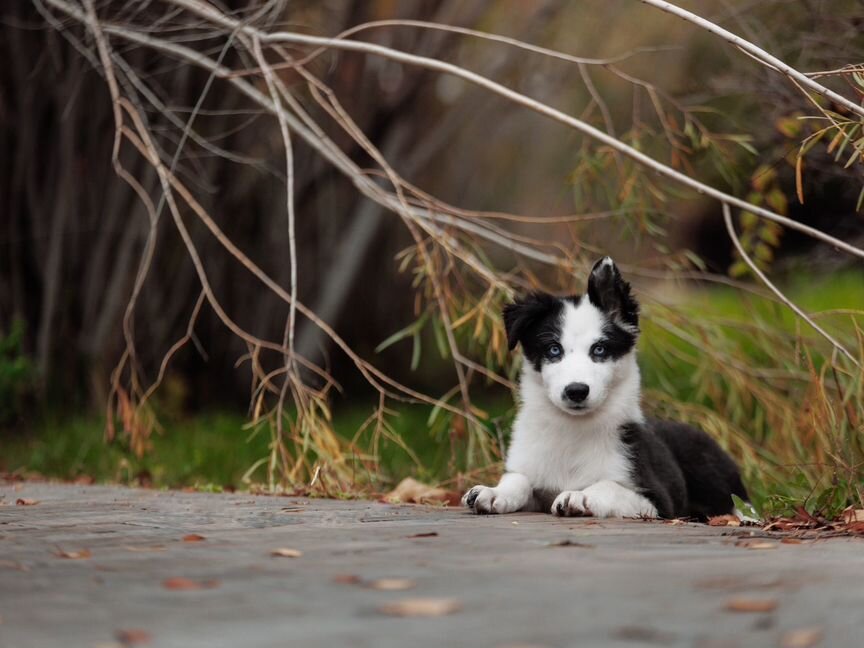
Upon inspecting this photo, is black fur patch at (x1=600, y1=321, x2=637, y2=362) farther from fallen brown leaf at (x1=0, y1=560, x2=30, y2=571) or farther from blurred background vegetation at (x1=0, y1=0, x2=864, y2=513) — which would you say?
fallen brown leaf at (x1=0, y1=560, x2=30, y2=571)

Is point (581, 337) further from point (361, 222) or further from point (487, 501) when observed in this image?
point (361, 222)

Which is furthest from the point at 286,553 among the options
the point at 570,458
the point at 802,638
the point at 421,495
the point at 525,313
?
the point at 421,495

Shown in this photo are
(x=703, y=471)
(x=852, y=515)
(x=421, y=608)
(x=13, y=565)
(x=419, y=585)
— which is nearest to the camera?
(x=421, y=608)

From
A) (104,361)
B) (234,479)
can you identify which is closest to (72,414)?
(104,361)

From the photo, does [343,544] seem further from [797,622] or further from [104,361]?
[104,361]

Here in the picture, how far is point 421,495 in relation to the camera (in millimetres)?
5664

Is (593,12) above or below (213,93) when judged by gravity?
above

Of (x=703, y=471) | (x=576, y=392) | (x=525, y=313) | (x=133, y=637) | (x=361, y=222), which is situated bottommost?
(x=133, y=637)

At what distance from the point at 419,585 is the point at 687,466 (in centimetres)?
310

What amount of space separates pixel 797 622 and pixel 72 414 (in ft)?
26.3

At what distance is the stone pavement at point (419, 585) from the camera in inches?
85.1

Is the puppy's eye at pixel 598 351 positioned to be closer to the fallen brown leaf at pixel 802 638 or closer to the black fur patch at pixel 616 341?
the black fur patch at pixel 616 341

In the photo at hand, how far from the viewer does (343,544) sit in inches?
128

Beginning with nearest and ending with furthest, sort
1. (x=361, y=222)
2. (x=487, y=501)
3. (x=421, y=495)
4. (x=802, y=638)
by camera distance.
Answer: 1. (x=802, y=638)
2. (x=487, y=501)
3. (x=421, y=495)
4. (x=361, y=222)
